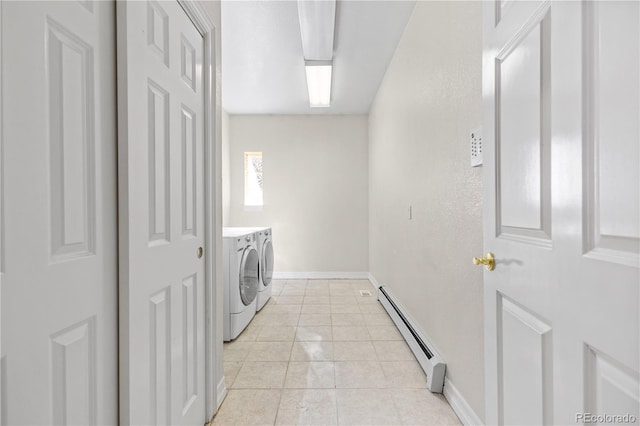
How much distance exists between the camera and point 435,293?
1944 millimetres

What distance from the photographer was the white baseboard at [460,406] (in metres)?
1.42

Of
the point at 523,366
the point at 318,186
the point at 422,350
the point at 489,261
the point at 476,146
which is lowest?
the point at 422,350

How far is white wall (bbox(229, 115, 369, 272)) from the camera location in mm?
4980

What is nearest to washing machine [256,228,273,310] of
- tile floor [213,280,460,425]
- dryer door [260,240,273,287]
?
dryer door [260,240,273,287]

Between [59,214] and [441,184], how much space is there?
1.82 m

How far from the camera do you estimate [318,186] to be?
4.98 meters

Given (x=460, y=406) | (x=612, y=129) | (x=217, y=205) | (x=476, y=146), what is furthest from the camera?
(x=217, y=205)

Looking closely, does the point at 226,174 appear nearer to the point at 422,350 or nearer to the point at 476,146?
the point at 422,350

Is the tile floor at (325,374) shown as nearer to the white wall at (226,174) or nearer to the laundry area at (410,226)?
the laundry area at (410,226)

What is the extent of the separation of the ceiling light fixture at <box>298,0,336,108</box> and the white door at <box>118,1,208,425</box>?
3.49 feet

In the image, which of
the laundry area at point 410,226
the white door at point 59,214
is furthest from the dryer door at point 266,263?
the white door at point 59,214

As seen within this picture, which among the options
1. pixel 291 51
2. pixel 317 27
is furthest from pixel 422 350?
pixel 291 51

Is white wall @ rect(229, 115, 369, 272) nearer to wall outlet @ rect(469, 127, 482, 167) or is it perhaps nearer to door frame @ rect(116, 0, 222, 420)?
door frame @ rect(116, 0, 222, 420)

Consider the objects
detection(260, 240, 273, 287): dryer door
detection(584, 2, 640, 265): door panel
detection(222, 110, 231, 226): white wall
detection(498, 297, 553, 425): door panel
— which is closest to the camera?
detection(584, 2, 640, 265): door panel
